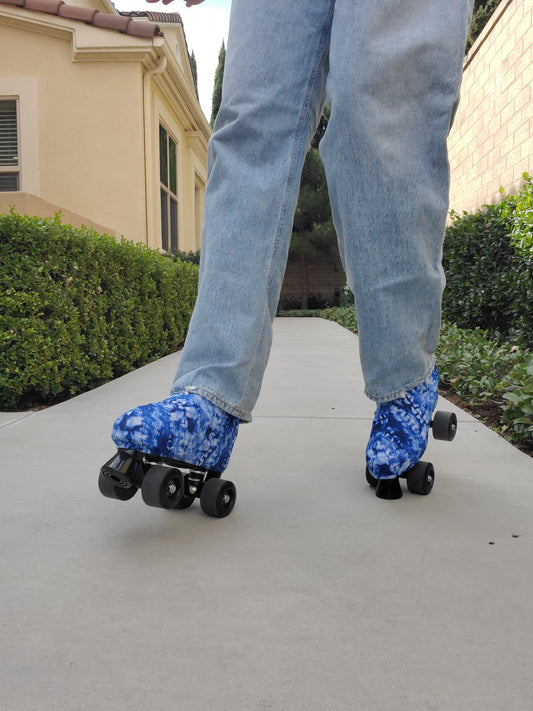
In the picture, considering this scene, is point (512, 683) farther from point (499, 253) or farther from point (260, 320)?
point (499, 253)

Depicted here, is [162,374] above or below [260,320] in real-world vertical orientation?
below

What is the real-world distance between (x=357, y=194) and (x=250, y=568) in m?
0.83

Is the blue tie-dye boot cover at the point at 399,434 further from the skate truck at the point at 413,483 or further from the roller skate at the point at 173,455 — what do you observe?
the roller skate at the point at 173,455

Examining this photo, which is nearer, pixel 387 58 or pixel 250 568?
pixel 250 568

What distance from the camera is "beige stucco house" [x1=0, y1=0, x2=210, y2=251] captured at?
8414 mm

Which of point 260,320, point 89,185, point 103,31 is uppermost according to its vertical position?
point 103,31

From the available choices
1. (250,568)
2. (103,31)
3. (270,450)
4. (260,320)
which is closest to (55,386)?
(270,450)

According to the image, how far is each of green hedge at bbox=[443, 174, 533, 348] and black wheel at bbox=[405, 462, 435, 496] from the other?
316 cm

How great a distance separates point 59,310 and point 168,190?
26.0 feet

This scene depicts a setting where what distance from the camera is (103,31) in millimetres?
8422

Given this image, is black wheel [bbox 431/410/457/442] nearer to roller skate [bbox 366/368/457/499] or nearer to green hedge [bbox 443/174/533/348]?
roller skate [bbox 366/368/457/499]

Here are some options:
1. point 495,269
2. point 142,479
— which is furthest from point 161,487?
point 495,269

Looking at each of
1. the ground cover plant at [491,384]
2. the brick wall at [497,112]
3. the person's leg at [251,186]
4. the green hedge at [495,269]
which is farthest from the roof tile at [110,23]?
the person's leg at [251,186]

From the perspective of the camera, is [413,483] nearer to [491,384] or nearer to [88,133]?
[491,384]
